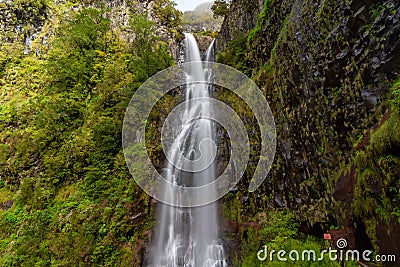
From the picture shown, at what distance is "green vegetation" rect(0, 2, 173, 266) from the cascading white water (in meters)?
0.69

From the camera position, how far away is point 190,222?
8.02 m

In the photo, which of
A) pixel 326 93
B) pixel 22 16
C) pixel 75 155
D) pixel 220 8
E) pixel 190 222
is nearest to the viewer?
pixel 326 93

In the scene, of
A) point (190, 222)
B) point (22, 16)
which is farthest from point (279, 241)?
point (22, 16)

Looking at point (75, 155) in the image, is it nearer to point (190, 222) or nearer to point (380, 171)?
point (190, 222)

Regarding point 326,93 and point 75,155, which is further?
point 75,155

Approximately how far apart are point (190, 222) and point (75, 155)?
5.39 metres

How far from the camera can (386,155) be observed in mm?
3438

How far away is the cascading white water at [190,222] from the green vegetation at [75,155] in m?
0.69

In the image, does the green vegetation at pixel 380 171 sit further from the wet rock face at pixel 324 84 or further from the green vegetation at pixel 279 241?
the green vegetation at pixel 279 241

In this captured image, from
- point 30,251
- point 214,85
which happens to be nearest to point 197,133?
point 214,85

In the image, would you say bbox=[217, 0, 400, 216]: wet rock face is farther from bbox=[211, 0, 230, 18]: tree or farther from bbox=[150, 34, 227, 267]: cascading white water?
bbox=[211, 0, 230, 18]: tree

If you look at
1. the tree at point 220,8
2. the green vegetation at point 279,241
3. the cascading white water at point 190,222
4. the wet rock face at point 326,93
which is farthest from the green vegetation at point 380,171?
the tree at point 220,8

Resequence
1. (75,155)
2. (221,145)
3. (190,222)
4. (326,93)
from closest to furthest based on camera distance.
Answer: (326,93) → (190,222) → (221,145) → (75,155)

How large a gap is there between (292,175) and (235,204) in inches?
103
